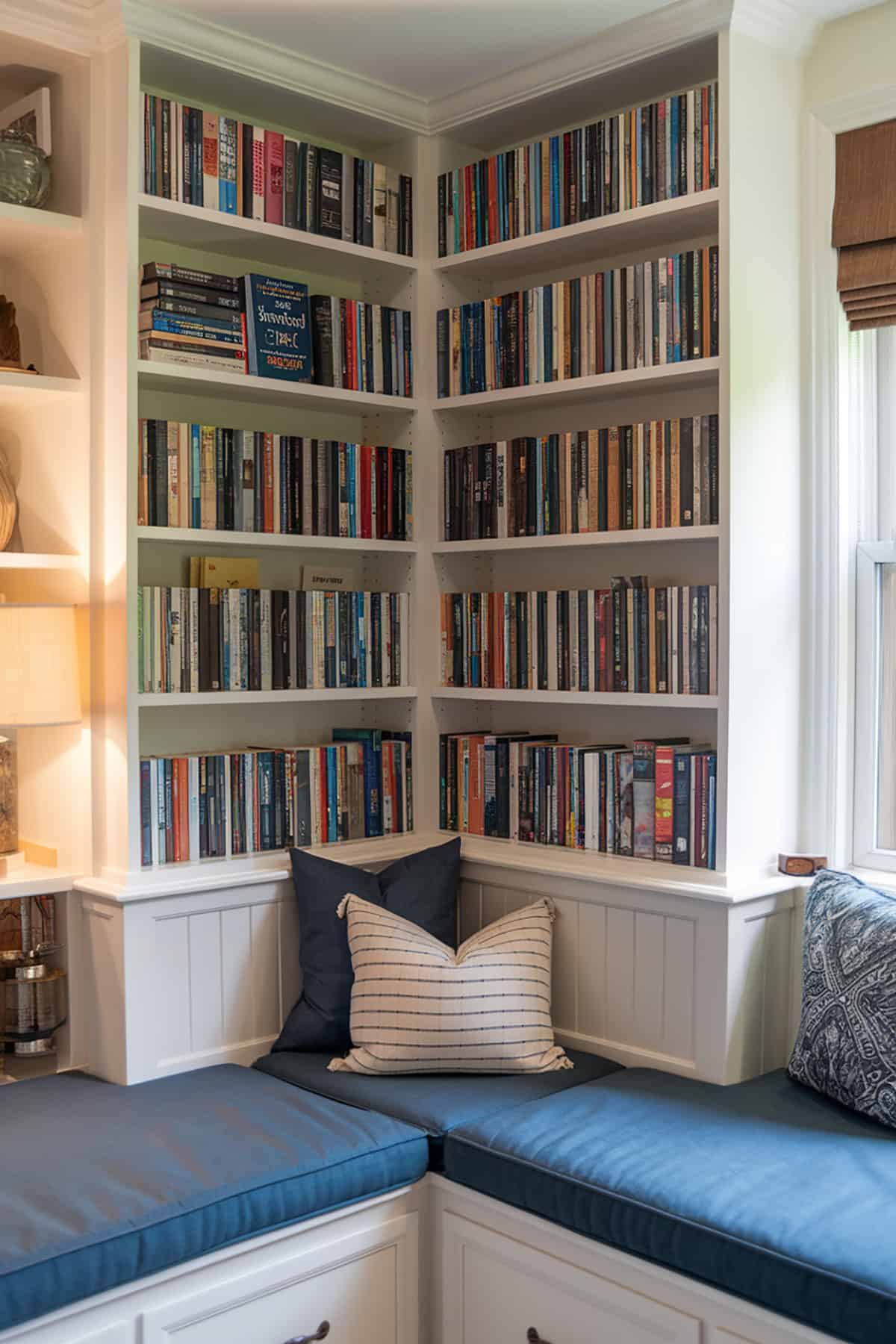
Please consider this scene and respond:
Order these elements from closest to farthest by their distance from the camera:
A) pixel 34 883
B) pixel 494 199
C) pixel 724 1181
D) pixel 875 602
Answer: pixel 724 1181 → pixel 34 883 → pixel 875 602 → pixel 494 199

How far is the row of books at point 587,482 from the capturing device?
2.67 m

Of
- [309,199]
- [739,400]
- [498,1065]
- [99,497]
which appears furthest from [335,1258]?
[309,199]

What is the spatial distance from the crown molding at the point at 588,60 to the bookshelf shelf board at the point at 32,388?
1.12 m

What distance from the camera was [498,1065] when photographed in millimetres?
2574

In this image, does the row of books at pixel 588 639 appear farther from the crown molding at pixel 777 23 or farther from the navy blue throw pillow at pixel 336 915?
the crown molding at pixel 777 23

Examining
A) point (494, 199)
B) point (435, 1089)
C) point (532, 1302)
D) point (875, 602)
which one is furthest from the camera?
point (494, 199)

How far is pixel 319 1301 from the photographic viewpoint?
2178mm

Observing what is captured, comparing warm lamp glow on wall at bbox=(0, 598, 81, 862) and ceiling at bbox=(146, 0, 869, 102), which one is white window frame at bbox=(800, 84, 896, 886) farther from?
warm lamp glow on wall at bbox=(0, 598, 81, 862)

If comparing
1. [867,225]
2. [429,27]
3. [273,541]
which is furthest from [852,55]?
[273,541]

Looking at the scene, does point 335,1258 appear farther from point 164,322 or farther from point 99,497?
point 164,322

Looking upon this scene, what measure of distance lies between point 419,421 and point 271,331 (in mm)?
453

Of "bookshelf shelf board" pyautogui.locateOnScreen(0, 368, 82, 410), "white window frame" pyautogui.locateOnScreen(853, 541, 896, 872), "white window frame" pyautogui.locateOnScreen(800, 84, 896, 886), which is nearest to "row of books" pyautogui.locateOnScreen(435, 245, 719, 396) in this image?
"white window frame" pyautogui.locateOnScreen(800, 84, 896, 886)

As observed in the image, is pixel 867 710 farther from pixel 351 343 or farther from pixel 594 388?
pixel 351 343

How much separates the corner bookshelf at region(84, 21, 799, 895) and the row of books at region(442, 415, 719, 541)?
0.06 meters
